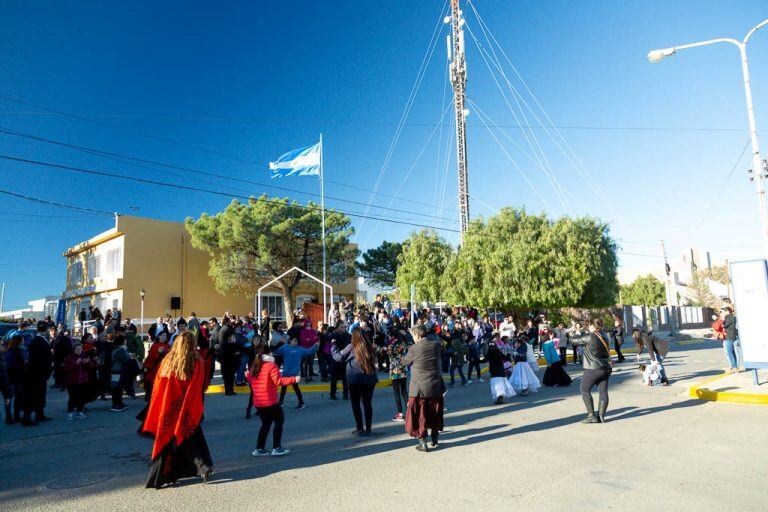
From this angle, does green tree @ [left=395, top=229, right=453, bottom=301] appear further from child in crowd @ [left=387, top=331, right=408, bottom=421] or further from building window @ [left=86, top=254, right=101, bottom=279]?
child in crowd @ [left=387, top=331, right=408, bottom=421]

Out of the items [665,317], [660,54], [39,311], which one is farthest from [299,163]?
[39,311]

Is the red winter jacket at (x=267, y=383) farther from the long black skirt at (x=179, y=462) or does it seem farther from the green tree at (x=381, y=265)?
the green tree at (x=381, y=265)

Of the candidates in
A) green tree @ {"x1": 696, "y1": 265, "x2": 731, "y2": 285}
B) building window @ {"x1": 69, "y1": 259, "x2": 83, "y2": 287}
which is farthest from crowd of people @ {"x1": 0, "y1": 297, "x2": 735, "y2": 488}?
green tree @ {"x1": 696, "y1": 265, "x2": 731, "y2": 285}

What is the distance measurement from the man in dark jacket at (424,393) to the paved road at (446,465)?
31 centimetres

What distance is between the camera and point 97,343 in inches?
507

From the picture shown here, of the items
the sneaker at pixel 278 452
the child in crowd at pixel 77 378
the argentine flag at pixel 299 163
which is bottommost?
the sneaker at pixel 278 452

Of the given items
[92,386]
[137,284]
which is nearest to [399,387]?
[92,386]

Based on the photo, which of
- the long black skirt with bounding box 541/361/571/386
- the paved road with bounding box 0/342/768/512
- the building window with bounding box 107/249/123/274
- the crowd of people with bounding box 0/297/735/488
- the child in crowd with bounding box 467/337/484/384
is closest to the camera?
the paved road with bounding box 0/342/768/512

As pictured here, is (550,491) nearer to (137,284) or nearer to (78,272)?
(137,284)

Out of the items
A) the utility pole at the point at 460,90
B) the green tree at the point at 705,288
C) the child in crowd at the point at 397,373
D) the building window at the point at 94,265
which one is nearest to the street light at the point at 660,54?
the child in crowd at the point at 397,373

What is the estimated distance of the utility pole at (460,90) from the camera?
3741cm

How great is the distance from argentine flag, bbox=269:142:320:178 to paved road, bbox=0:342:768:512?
1799cm

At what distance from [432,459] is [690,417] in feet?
17.2

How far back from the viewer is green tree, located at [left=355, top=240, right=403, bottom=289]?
160 feet
